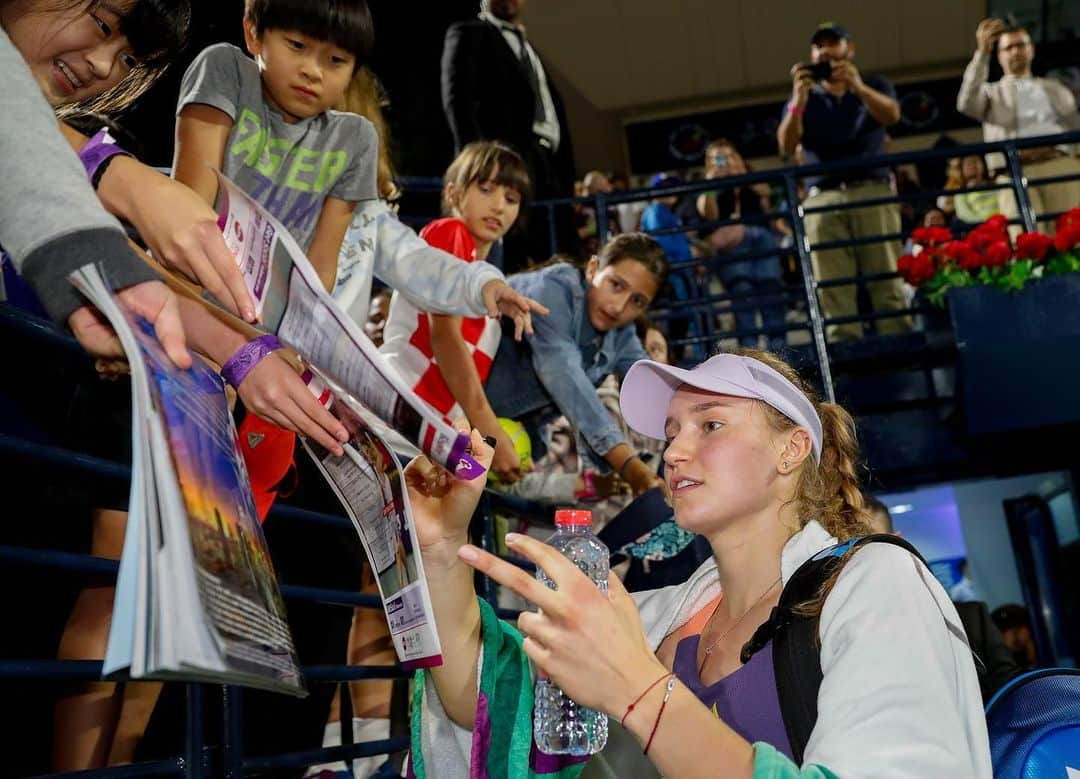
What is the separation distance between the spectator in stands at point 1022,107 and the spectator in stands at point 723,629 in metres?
5.42

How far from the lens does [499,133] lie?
5.71 meters

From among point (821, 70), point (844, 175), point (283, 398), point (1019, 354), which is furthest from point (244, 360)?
point (821, 70)

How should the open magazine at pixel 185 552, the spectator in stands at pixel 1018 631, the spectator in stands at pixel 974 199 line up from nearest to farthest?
the open magazine at pixel 185 552, the spectator in stands at pixel 974 199, the spectator in stands at pixel 1018 631

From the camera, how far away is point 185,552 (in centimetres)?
90

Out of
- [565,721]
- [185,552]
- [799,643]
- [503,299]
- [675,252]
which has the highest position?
[675,252]

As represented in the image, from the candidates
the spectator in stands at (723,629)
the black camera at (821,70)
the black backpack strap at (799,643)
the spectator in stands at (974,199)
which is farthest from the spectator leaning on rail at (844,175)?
the black backpack strap at (799,643)

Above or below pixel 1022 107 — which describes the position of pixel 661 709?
below

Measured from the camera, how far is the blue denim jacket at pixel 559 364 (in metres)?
3.67

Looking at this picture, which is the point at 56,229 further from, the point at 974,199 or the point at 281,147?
the point at 974,199

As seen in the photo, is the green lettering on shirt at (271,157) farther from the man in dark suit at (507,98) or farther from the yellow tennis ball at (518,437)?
the man in dark suit at (507,98)

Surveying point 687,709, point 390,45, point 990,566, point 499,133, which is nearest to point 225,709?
point 687,709

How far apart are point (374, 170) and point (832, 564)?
1514 millimetres

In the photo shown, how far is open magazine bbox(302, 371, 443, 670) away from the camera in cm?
138

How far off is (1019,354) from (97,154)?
5069 millimetres
